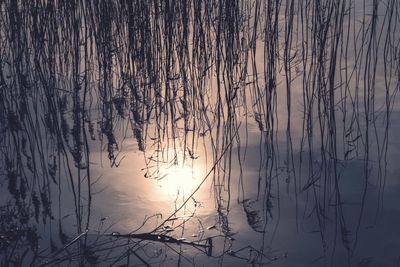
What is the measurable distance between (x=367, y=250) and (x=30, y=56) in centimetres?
192

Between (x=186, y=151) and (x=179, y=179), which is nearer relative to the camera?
(x=179, y=179)

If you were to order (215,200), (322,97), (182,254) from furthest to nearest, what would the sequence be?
(322,97) < (215,200) < (182,254)

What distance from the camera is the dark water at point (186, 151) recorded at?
5.46 feet

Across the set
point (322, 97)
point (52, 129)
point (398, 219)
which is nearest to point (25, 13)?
point (52, 129)

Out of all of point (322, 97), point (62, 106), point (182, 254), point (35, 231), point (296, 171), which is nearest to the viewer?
point (182, 254)

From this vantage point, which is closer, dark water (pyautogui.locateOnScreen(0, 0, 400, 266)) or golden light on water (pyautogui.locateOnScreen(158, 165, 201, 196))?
dark water (pyautogui.locateOnScreen(0, 0, 400, 266))

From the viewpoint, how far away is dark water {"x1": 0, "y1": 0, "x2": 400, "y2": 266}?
1665mm

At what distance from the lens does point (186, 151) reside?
2217 millimetres

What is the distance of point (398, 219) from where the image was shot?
1744mm

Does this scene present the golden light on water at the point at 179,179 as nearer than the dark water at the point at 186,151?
No

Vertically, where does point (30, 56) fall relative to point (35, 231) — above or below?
above

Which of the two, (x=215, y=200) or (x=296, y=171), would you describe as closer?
(x=215, y=200)

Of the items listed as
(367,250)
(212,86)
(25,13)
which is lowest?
(367,250)

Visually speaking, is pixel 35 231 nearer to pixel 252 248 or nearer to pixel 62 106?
pixel 252 248
